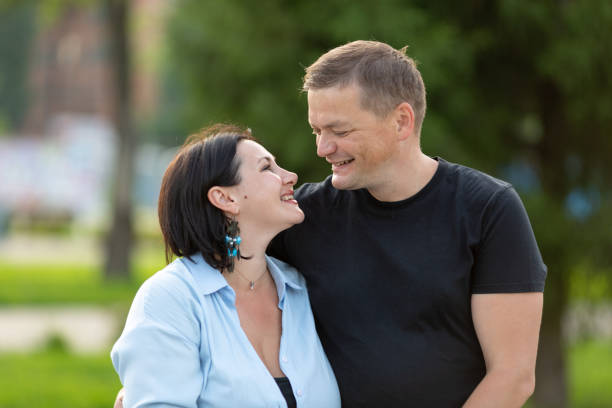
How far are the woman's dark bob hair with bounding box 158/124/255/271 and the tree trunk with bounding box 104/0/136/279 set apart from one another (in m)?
12.4

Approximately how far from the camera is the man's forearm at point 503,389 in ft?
8.60

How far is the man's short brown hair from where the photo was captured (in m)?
2.74

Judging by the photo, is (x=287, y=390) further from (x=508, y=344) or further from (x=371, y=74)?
(x=371, y=74)

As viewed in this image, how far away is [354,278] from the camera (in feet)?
9.36

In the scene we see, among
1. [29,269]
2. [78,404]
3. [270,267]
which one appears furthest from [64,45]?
[270,267]

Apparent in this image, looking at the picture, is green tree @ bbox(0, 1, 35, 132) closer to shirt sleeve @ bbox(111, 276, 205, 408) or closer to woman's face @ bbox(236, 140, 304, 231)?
woman's face @ bbox(236, 140, 304, 231)

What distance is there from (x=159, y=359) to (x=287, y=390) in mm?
433

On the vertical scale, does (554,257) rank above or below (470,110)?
below

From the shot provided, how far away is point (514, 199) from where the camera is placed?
2.67 m

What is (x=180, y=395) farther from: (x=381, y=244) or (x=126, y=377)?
(x=381, y=244)

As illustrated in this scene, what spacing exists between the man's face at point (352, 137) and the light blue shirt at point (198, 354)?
537 millimetres

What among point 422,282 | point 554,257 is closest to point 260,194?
point 422,282

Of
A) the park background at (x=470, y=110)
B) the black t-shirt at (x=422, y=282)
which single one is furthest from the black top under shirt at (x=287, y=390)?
the park background at (x=470, y=110)

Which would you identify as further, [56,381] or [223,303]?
[56,381]
